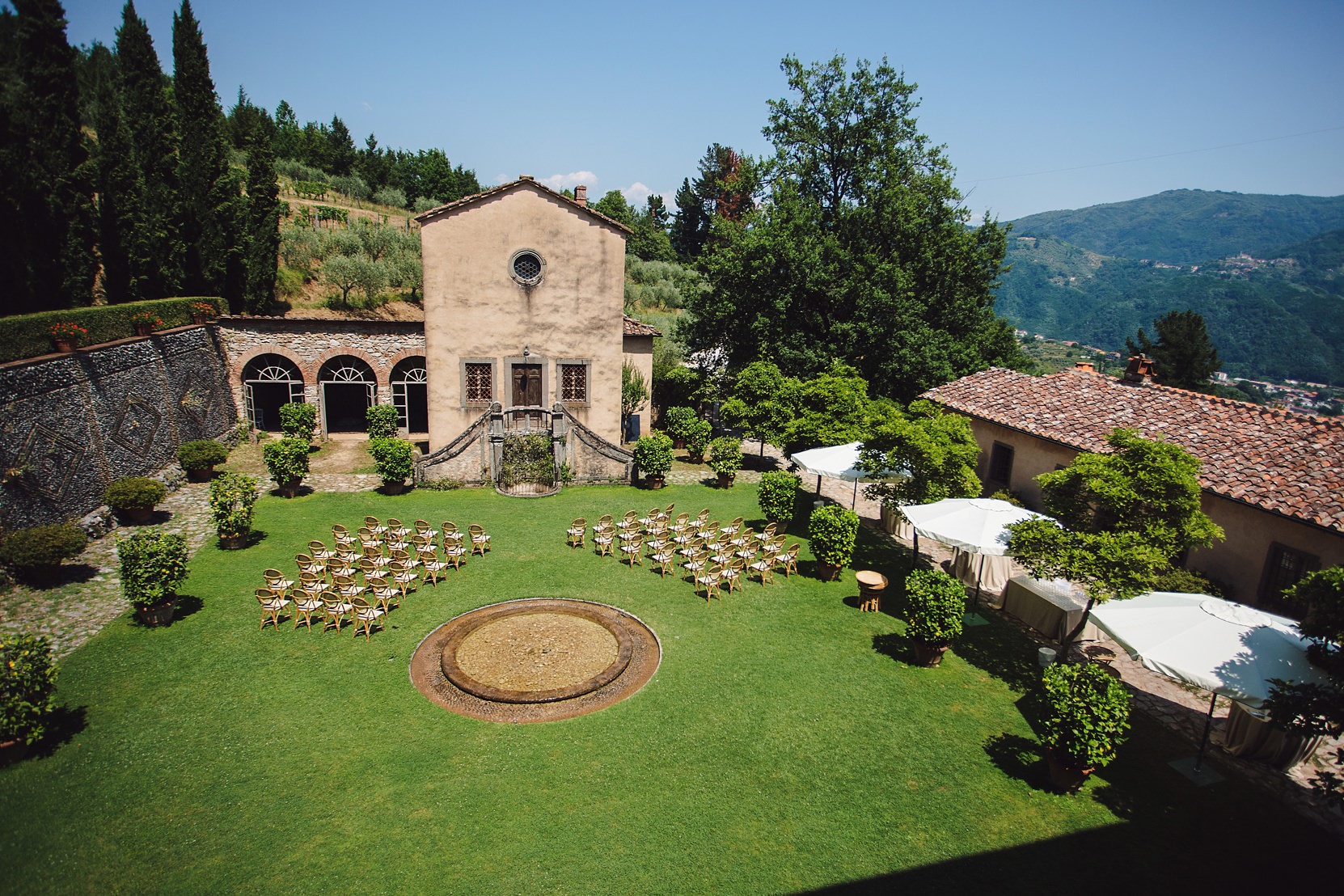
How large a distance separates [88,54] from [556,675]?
82.9 metres

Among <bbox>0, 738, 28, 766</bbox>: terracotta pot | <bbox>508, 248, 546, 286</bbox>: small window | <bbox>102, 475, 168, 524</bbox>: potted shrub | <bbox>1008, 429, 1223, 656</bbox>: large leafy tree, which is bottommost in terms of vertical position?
<bbox>0, 738, 28, 766</bbox>: terracotta pot

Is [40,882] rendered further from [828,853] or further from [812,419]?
[812,419]

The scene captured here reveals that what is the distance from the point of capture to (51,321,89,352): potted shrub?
17.6m

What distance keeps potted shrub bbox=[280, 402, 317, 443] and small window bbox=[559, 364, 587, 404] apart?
35.9ft

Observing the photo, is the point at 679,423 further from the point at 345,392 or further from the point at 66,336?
the point at 66,336

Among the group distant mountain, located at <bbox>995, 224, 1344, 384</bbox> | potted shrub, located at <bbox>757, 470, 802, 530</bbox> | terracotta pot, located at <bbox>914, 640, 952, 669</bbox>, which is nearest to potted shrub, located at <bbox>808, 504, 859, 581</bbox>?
potted shrub, located at <bbox>757, 470, 802, 530</bbox>

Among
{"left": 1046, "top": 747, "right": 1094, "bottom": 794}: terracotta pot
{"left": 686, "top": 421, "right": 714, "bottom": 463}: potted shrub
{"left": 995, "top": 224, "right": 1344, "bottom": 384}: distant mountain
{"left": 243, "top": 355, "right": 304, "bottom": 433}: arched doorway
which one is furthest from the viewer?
{"left": 995, "top": 224, "right": 1344, "bottom": 384}: distant mountain

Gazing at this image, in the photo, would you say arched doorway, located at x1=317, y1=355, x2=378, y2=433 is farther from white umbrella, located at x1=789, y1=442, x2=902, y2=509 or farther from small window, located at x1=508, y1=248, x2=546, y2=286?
white umbrella, located at x1=789, y1=442, x2=902, y2=509

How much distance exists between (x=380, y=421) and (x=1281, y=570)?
93.0ft

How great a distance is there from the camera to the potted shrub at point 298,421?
87.7 feet

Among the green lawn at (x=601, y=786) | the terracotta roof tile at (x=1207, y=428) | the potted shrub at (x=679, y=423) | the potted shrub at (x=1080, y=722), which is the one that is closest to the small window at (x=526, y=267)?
the potted shrub at (x=679, y=423)

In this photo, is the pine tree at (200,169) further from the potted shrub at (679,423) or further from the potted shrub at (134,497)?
the potted shrub at (679,423)

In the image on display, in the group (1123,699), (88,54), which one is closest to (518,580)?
(1123,699)

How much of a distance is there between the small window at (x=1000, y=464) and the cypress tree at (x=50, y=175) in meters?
31.1
